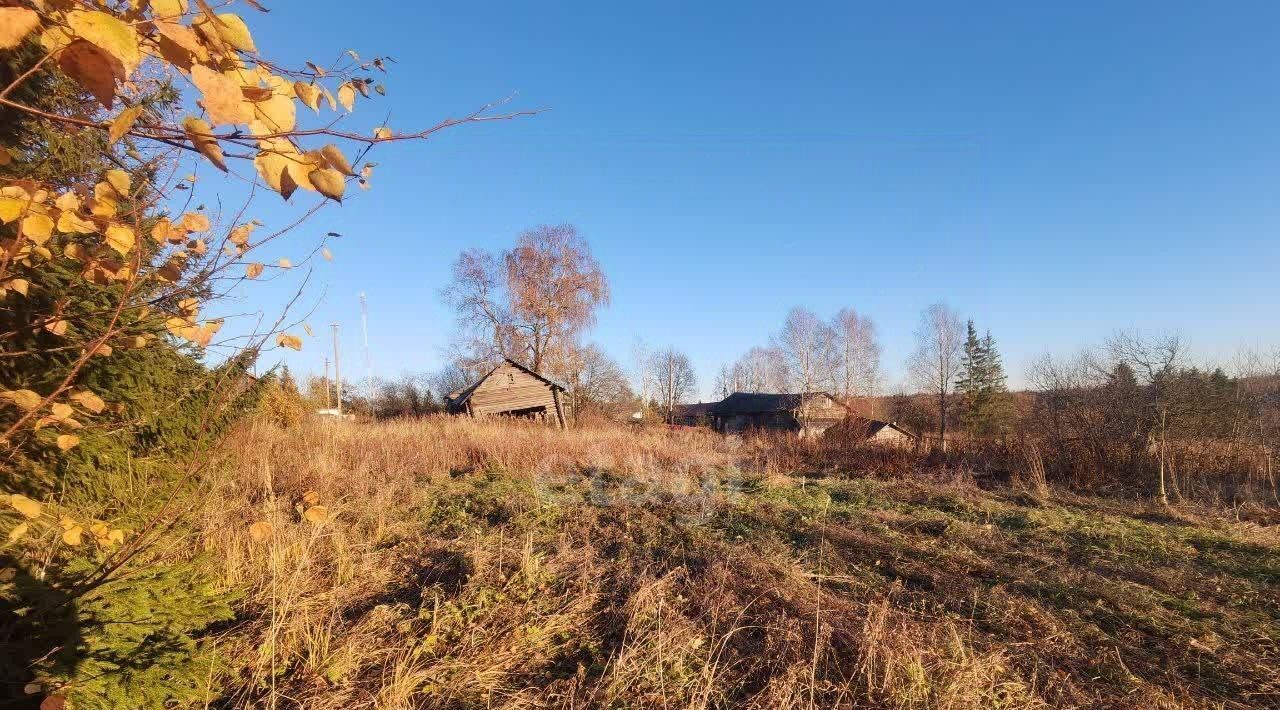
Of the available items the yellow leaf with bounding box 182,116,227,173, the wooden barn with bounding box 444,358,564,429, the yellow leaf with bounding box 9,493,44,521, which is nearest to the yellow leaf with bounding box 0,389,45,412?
the yellow leaf with bounding box 9,493,44,521

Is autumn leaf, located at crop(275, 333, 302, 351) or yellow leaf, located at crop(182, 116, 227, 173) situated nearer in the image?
yellow leaf, located at crop(182, 116, 227, 173)

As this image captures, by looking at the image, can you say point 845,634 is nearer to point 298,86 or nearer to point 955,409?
point 298,86

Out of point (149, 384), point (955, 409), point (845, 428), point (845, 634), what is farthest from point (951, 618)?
point (955, 409)

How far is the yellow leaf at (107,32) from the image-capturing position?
0.73 m

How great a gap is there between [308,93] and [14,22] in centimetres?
45

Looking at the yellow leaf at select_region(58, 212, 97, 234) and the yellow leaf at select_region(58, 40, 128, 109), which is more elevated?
the yellow leaf at select_region(58, 40, 128, 109)

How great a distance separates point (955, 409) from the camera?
121ft

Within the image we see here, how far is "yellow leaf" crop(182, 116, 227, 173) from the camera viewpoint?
93 centimetres

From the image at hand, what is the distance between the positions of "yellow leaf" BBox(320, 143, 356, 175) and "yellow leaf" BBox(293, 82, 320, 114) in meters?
0.31

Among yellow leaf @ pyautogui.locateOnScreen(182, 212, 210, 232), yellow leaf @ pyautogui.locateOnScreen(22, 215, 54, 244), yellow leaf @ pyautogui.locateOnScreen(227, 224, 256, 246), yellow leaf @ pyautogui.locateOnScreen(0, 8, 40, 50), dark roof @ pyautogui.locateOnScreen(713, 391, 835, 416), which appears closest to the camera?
yellow leaf @ pyautogui.locateOnScreen(0, 8, 40, 50)

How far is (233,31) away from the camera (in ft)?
2.92

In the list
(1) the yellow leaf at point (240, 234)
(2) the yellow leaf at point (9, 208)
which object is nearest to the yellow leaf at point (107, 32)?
(2) the yellow leaf at point (9, 208)

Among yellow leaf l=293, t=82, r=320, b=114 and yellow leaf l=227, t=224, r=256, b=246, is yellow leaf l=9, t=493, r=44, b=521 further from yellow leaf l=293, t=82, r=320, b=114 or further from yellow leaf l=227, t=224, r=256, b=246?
yellow leaf l=293, t=82, r=320, b=114

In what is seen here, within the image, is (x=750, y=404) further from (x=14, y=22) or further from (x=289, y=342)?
(x=14, y=22)
